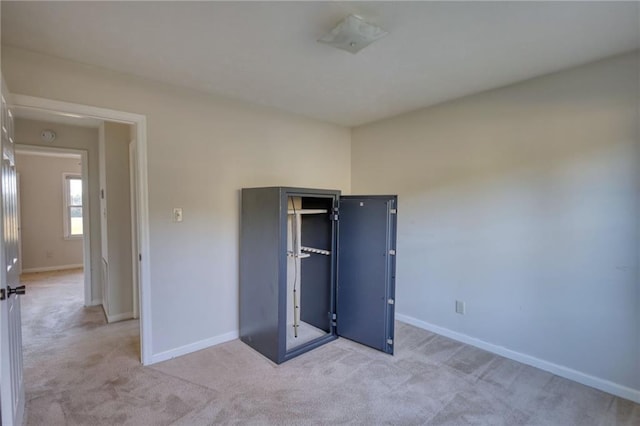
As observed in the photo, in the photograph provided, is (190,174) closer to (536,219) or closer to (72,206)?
(536,219)

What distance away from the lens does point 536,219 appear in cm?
260

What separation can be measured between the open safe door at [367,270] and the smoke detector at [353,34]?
4.26ft

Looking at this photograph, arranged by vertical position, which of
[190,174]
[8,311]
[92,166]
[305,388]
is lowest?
A: [305,388]

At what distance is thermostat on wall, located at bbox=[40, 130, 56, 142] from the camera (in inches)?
150

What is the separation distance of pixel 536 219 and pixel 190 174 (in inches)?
119

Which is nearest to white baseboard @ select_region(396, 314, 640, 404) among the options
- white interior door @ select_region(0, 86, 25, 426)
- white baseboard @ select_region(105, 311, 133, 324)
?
white interior door @ select_region(0, 86, 25, 426)

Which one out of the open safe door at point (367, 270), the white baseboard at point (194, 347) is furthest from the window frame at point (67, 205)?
the open safe door at point (367, 270)

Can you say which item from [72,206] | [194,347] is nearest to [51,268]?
[72,206]

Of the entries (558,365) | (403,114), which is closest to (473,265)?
(558,365)

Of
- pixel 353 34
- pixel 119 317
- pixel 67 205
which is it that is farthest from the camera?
pixel 67 205

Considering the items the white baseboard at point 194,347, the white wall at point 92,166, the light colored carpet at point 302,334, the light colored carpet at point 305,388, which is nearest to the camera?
the light colored carpet at point 305,388

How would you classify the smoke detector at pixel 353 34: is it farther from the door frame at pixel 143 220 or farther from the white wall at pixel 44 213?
the white wall at pixel 44 213

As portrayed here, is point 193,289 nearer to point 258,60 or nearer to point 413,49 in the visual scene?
point 258,60

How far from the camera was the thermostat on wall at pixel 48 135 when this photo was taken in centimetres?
381
